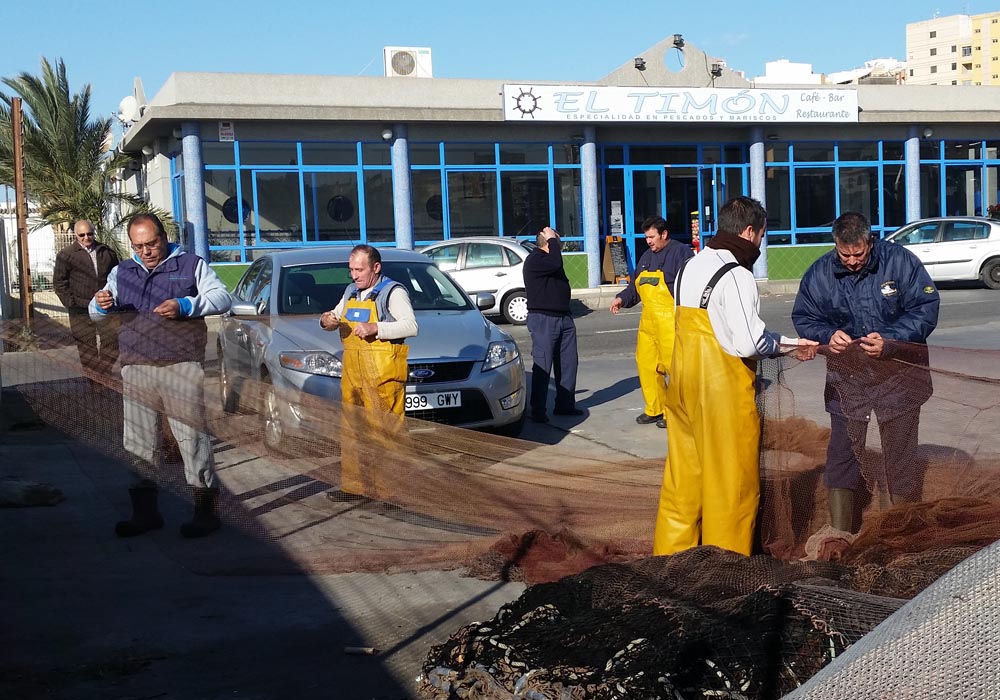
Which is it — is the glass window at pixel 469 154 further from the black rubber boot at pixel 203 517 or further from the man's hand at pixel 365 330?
the black rubber boot at pixel 203 517

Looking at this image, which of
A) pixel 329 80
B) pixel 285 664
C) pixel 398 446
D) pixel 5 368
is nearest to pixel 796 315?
pixel 398 446

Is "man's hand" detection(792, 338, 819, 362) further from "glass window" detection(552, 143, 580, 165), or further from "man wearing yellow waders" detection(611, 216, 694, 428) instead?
"glass window" detection(552, 143, 580, 165)

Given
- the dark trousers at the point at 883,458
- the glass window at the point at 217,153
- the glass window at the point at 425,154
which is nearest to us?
the dark trousers at the point at 883,458

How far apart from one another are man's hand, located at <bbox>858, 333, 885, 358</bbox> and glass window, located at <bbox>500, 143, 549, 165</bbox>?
822 inches

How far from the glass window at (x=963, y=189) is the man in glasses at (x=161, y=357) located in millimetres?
28256

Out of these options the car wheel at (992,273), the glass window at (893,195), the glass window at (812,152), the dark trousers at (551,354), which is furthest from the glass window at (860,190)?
the dark trousers at (551,354)

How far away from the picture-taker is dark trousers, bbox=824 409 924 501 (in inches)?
206

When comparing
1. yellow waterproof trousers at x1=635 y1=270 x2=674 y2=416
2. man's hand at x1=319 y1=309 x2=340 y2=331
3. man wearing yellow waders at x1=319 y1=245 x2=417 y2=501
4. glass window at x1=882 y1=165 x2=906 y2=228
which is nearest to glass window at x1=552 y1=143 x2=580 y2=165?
glass window at x1=882 y1=165 x2=906 y2=228

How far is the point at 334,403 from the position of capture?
595cm

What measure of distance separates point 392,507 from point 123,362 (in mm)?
1826

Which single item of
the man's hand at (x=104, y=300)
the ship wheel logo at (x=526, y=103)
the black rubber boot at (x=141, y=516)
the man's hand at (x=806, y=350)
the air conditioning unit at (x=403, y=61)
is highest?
the air conditioning unit at (x=403, y=61)

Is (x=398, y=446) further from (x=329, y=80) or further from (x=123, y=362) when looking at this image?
(x=329, y=80)

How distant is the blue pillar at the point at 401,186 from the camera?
79.5ft

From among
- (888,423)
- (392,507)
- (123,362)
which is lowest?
(392,507)
